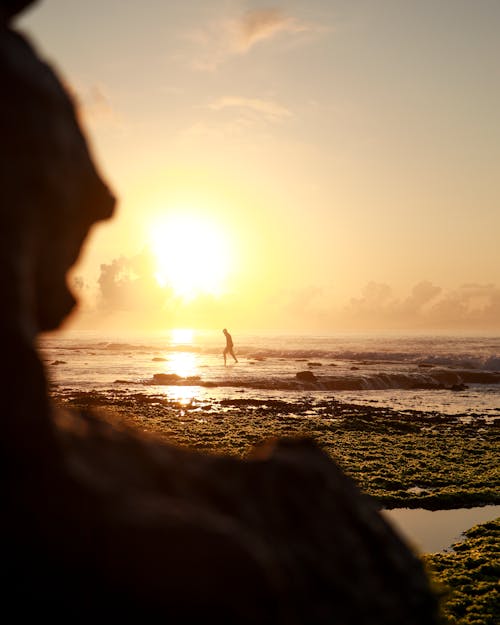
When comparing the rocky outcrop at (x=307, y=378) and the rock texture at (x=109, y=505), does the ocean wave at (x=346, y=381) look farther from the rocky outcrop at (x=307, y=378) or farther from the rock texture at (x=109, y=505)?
the rock texture at (x=109, y=505)

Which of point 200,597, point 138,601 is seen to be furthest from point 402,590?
point 138,601

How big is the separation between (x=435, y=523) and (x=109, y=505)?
16937 millimetres

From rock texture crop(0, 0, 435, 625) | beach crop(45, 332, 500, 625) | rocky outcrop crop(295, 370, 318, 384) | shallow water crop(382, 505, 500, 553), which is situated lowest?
shallow water crop(382, 505, 500, 553)

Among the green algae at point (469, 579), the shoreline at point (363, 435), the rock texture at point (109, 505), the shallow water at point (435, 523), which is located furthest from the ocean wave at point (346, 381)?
the rock texture at point (109, 505)

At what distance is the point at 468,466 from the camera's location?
79.4 feet

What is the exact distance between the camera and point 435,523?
1784 cm

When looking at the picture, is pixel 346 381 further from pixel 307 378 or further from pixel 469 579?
pixel 469 579

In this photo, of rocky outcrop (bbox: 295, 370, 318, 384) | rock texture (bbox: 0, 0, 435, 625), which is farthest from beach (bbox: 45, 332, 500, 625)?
rock texture (bbox: 0, 0, 435, 625)

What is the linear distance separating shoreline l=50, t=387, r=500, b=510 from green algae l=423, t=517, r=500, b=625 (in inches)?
168

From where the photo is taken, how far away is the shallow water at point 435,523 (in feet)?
52.7

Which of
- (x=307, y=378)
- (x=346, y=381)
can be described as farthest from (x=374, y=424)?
(x=346, y=381)

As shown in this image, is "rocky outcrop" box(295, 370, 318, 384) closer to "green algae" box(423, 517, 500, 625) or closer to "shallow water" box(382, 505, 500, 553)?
"shallow water" box(382, 505, 500, 553)

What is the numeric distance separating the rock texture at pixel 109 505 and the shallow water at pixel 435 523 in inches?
477

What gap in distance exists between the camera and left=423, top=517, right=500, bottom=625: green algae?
1213 centimetres
